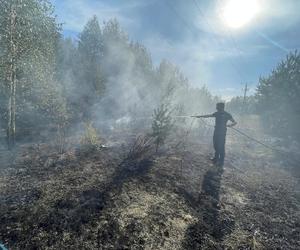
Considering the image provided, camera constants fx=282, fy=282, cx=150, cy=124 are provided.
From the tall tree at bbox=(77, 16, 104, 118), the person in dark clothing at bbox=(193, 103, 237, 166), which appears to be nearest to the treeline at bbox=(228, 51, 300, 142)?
the person in dark clothing at bbox=(193, 103, 237, 166)

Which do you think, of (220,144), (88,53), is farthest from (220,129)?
(88,53)

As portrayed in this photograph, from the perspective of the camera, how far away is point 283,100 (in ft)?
92.0

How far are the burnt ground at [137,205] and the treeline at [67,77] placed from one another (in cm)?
422

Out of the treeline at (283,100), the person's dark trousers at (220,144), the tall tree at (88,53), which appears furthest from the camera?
the tall tree at (88,53)

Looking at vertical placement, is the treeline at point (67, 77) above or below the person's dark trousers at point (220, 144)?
above

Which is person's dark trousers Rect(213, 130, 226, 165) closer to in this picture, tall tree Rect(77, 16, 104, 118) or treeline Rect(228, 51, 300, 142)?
treeline Rect(228, 51, 300, 142)

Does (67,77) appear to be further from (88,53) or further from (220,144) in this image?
(220,144)

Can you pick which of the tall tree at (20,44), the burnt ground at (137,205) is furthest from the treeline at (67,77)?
the burnt ground at (137,205)

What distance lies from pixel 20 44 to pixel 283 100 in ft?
81.6

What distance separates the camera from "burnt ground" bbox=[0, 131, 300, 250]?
4.93 m

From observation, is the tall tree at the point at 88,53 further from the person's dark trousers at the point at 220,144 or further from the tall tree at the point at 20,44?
the person's dark trousers at the point at 220,144

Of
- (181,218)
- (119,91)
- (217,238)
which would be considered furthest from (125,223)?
(119,91)

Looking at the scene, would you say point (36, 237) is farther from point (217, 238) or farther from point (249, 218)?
point (249, 218)

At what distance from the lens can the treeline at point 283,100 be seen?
2634 cm
